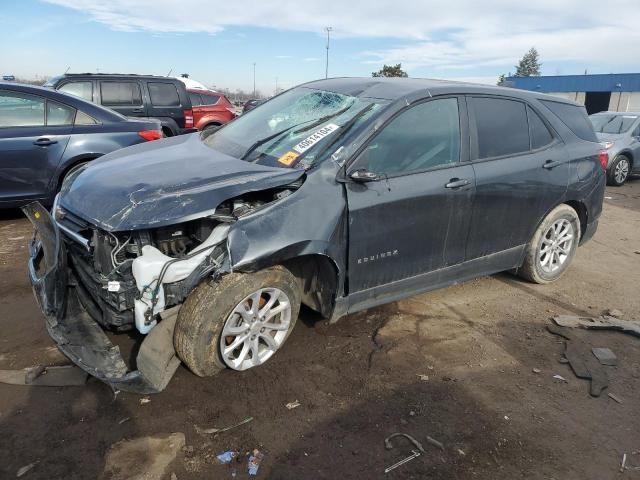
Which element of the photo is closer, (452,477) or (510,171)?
(452,477)

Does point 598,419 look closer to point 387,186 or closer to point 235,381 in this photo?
point 387,186

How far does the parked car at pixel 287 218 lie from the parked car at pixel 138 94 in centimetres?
615

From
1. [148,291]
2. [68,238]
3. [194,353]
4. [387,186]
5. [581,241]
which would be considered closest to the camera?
[148,291]

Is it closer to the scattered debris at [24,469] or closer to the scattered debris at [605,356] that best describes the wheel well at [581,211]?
the scattered debris at [605,356]

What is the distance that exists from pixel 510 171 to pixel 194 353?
2.79 m

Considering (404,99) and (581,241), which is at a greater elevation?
(404,99)

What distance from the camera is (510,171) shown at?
12.8ft

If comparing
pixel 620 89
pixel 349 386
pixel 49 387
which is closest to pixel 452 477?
pixel 349 386

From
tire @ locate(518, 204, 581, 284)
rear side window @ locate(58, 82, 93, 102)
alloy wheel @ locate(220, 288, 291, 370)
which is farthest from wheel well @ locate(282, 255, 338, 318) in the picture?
rear side window @ locate(58, 82, 93, 102)

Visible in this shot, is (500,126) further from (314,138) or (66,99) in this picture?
(66,99)

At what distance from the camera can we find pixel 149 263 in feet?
8.39

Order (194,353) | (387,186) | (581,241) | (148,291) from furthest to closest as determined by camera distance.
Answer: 1. (581,241)
2. (387,186)
3. (194,353)
4. (148,291)


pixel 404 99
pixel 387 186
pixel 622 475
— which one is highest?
pixel 404 99

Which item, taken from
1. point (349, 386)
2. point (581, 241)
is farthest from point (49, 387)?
point (581, 241)
